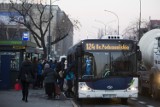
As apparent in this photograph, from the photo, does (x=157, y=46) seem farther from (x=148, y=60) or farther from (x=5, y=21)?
(x=5, y=21)

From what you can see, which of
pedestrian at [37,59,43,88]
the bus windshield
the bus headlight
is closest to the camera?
the bus windshield

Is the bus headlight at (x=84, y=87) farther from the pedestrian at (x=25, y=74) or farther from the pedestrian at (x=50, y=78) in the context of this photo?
the pedestrian at (x=50, y=78)

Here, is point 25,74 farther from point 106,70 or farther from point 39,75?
point 39,75

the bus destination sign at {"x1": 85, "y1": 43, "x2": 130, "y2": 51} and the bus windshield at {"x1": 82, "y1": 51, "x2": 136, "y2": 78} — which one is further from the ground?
the bus destination sign at {"x1": 85, "y1": 43, "x2": 130, "y2": 51}

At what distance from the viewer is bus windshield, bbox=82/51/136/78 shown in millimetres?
19700

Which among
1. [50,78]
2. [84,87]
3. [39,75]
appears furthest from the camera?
[39,75]

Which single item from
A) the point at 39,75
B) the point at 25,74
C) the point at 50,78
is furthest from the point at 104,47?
the point at 39,75

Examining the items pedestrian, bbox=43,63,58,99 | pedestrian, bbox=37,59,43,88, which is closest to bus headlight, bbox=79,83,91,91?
pedestrian, bbox=43,63,58,99

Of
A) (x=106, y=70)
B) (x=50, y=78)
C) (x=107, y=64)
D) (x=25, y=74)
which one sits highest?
(x=107, y=64)

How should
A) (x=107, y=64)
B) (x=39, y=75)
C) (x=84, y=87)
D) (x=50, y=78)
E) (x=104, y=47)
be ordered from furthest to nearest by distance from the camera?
(x=39, y=75), (x=50, y=78), (x=104, y=47), (x=84, y=87), (x=107, y=64)

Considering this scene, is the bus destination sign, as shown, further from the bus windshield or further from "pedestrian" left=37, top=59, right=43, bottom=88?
"pedestrian" left=37, top=59, right=43, bottom=88

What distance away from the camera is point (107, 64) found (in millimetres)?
19719

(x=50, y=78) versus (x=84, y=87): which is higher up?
(x=50, y=78)

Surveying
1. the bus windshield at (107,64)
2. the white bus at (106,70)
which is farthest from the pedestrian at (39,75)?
the bus windshield at (107,64)
